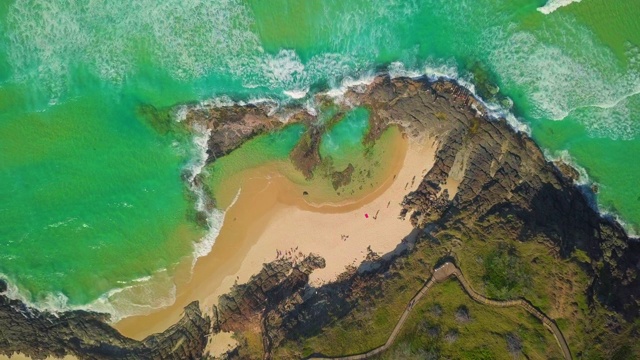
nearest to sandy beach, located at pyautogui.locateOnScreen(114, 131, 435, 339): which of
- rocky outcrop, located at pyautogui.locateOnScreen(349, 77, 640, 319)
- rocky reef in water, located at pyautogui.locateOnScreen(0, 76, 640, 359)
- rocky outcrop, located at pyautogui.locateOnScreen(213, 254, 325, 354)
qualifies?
rocky outcrop, located at pyautogui.locateOnScreen(213, 254, 325, 354)

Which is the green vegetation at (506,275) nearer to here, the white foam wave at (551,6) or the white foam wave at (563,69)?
the white foam wave at (563,69)

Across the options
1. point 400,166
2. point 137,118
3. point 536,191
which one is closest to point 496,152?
point 536,191

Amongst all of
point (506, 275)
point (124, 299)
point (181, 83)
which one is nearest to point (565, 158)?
point (506, 275)

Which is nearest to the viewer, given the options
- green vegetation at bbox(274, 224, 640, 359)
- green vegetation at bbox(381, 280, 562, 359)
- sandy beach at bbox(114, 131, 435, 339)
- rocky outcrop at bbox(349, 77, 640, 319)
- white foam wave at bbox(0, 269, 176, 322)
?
green vegetation at bbox(381, 280, 562, 359)

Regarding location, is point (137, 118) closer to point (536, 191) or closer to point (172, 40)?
point (172, 40)

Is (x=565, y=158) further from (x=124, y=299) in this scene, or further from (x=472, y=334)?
(x=124, y=299)

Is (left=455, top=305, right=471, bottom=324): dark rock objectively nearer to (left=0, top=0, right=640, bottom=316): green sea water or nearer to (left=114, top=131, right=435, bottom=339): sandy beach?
(left=114, top=131, right=435, bottom=339): sandy beach
